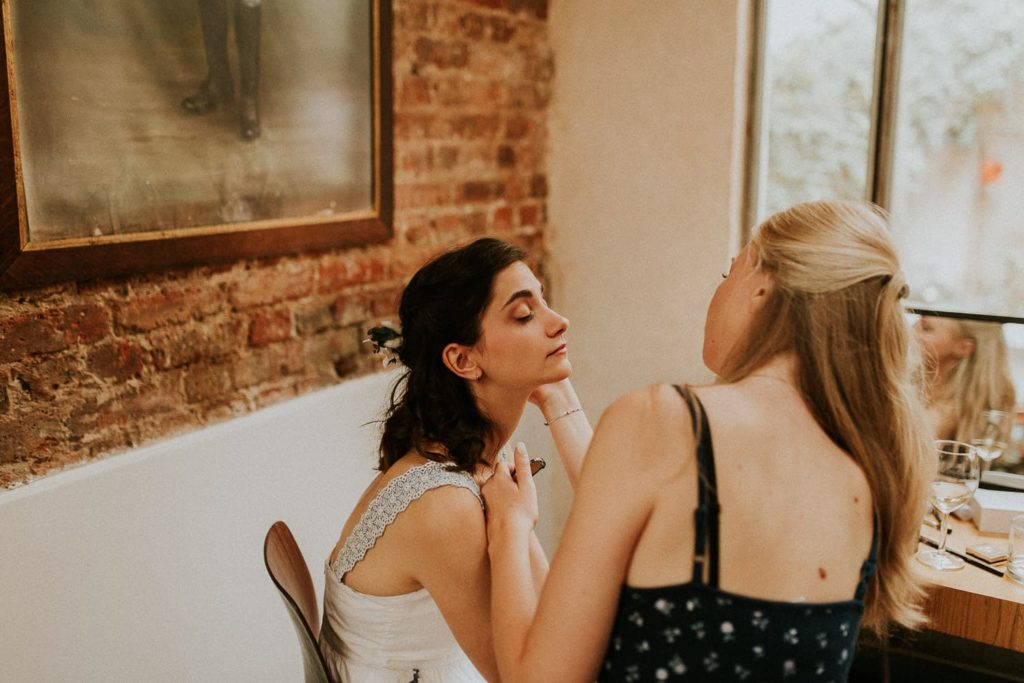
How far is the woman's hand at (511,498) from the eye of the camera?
1443 millimetres

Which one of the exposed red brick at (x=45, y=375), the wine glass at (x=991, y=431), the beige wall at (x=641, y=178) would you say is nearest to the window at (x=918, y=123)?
the beige wall at (x=641, y=178)

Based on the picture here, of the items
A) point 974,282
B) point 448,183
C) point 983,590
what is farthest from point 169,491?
point 974,282

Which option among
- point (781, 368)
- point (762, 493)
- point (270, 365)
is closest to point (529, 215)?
point (270, 365)

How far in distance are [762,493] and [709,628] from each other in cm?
18

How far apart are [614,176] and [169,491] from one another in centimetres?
176

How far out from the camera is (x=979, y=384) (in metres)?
2.47

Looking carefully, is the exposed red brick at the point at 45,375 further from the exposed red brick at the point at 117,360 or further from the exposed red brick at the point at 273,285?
the exposed red brick at the point at 273,285

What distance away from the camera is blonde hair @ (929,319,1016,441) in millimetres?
2449

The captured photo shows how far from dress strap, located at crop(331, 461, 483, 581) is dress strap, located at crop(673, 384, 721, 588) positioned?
1.77ft

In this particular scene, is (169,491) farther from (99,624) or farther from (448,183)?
(448,183)

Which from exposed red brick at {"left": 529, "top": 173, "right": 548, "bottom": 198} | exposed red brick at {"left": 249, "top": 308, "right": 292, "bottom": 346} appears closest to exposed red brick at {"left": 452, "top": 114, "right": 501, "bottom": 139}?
exposed red brick at {"left": 529, "top": 173, "right": 548, "bottom": 198}

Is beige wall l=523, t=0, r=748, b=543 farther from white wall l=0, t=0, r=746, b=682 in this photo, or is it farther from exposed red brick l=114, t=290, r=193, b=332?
exposed red brick l=114, t=290, r=193, b=332

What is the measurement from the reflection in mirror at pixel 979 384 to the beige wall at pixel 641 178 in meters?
0.68

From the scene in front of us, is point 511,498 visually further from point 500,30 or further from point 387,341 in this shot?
point 500,30
